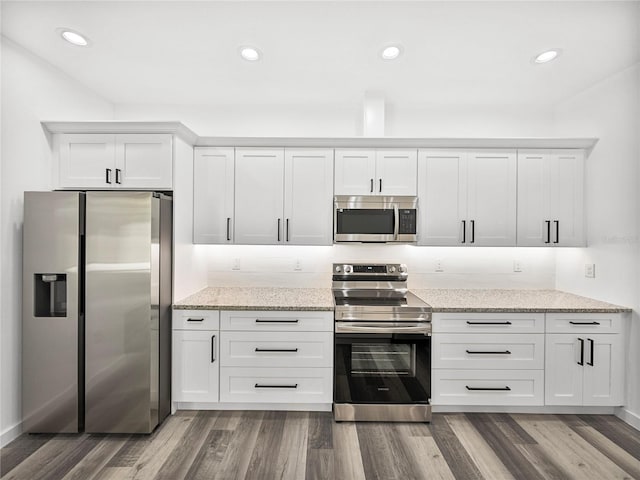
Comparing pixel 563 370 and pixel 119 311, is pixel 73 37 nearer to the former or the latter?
pixel 119 311

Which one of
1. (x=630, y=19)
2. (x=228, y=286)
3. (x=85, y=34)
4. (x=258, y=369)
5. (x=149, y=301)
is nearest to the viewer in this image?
(x=630, y=19)

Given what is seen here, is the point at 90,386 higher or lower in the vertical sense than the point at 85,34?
lower

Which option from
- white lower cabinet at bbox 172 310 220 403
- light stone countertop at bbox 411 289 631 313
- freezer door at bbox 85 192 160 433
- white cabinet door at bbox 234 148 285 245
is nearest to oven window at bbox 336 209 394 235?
white cabinet door at bbox 234 148 285 245

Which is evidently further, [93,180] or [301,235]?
[301,235]

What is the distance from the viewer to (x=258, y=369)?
267 centimetres

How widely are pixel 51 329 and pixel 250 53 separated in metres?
2.28

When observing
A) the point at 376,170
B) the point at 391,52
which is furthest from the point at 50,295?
the point at 391,52

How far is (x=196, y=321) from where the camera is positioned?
8.74ft

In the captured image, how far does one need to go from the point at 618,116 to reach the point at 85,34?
3.79 m

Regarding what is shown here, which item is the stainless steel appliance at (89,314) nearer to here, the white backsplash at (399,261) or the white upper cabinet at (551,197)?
the white backsplash at (399,261)

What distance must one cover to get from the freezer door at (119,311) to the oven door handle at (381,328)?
1356 millimetres

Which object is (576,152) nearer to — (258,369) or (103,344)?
(258,369)

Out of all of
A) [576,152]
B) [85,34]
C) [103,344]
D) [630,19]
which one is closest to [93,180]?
[85,34]

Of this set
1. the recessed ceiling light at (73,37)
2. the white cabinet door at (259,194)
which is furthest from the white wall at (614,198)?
the recessed ceiling light at (73,37)
